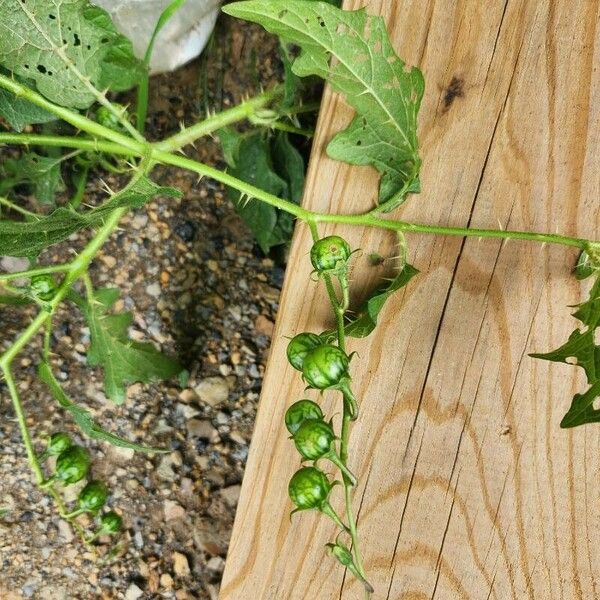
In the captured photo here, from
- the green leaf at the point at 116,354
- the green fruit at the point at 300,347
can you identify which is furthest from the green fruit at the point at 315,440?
the green leaf at the point at 116,354

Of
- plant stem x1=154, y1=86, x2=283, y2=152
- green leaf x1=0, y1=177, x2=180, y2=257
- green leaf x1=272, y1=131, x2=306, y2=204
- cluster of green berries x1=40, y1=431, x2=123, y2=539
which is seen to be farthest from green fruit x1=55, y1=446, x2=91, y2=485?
green leaf x1=272, y1=131, x2=306, y2=204

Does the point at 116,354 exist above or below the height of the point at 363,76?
below

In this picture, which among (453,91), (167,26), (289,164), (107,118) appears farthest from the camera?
(167,26)

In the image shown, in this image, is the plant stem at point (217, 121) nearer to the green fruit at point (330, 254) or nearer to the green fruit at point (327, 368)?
the green fruit at point (330, 254)

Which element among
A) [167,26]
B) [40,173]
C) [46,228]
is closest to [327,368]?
[46,228]

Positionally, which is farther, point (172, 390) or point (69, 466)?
point (172, 390)

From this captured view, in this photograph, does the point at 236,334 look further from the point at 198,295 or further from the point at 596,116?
the point at 596,116

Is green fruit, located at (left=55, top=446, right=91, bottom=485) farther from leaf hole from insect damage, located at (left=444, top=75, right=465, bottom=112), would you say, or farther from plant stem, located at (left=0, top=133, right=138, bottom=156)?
leaf hole from insect damage, located at (left=444, top=75, right=465, bottom=112)

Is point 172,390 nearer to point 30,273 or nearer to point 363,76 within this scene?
point 30,273
